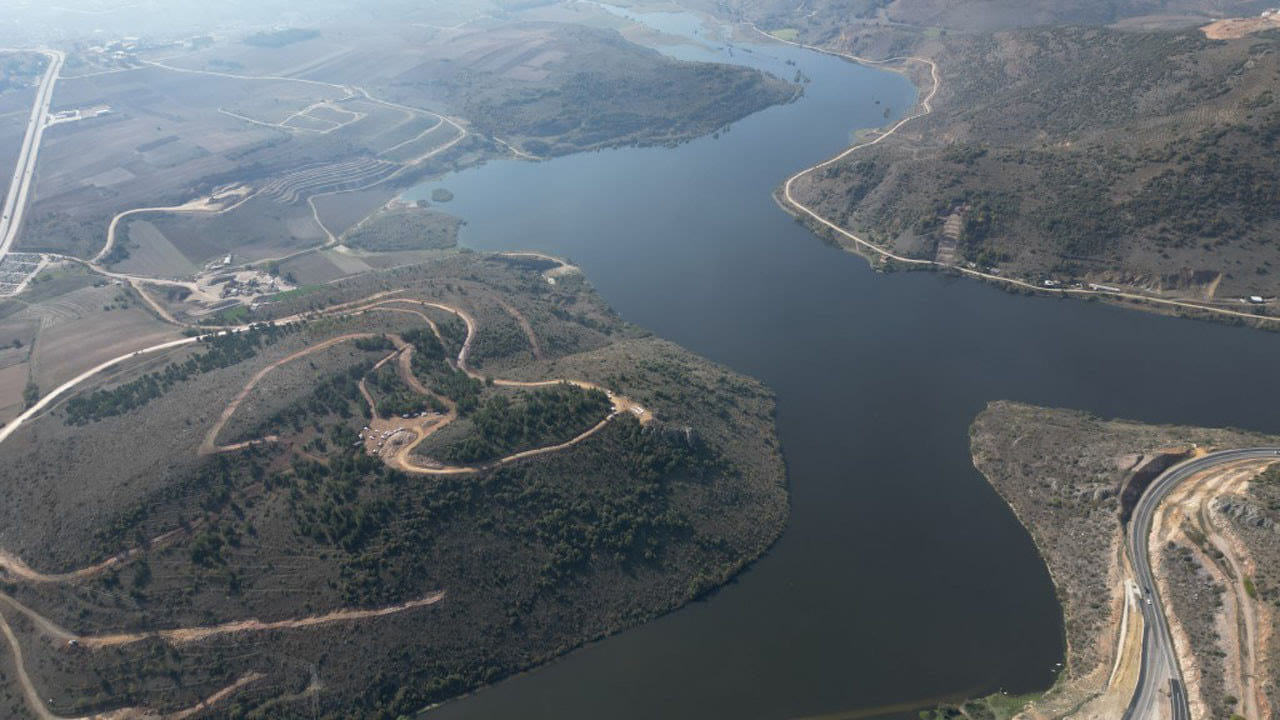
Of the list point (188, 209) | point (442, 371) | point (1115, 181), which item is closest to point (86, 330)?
point (188, 209)

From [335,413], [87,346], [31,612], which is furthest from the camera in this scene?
[87,346]

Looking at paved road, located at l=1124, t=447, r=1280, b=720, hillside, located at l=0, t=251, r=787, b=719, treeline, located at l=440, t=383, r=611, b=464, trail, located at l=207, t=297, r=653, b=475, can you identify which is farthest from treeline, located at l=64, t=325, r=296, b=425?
paved road, located at l=1124, t=447, r=1280, b=720

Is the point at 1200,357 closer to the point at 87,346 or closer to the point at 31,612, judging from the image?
the point at 31,612

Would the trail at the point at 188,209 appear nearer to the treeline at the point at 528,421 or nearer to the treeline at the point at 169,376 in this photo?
the treeline at the point at 169,376

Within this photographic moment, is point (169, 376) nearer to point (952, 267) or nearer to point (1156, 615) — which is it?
point (1156, 615)

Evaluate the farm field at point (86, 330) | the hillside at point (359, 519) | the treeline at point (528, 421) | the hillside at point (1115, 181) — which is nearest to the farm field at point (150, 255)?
the farm field at point (86, 330)

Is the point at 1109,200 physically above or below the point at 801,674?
above

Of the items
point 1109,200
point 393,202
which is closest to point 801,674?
point 1109,200

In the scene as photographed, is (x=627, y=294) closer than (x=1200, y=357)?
No
